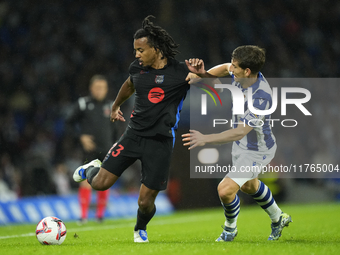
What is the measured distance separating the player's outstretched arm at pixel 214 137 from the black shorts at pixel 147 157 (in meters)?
0.47

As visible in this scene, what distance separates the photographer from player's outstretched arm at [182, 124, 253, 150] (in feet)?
13.9

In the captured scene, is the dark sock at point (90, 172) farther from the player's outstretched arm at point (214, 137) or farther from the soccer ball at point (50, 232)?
the player's outstretched arm at point (214, 137)

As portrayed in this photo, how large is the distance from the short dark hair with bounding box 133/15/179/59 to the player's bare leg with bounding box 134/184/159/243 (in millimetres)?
1549

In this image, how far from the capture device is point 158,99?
498cm

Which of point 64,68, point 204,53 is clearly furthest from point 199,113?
point 64,68

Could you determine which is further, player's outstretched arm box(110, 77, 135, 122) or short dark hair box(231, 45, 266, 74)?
player's outstretched arm box(110, 77, 135, 122)

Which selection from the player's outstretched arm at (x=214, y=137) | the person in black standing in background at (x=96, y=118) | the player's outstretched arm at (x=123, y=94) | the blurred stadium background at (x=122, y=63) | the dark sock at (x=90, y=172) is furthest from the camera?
the blurred stadium background at (x=122, y=63)

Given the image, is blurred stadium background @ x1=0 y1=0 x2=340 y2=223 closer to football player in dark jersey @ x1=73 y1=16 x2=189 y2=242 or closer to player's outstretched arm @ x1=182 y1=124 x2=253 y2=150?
football player in dark jersey @ x1=73 y1=16 x2=189 y2=242

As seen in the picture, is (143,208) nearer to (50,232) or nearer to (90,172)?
(90,172)

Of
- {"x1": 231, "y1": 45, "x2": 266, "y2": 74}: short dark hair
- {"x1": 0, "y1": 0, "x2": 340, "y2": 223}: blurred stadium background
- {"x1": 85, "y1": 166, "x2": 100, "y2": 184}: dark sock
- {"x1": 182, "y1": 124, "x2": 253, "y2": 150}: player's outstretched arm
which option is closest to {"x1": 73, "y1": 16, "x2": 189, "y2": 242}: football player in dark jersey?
{"x1": 85, "y1": 166, "x2": 100, "y2": 184}: dark sock

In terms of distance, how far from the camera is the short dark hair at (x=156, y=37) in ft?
16.4

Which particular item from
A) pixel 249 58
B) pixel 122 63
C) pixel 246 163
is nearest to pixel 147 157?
pixel 246 163

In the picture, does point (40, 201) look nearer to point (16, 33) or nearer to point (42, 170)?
point (42, 170)

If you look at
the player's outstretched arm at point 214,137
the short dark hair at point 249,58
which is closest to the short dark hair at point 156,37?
the short dark hair at point 249,58
